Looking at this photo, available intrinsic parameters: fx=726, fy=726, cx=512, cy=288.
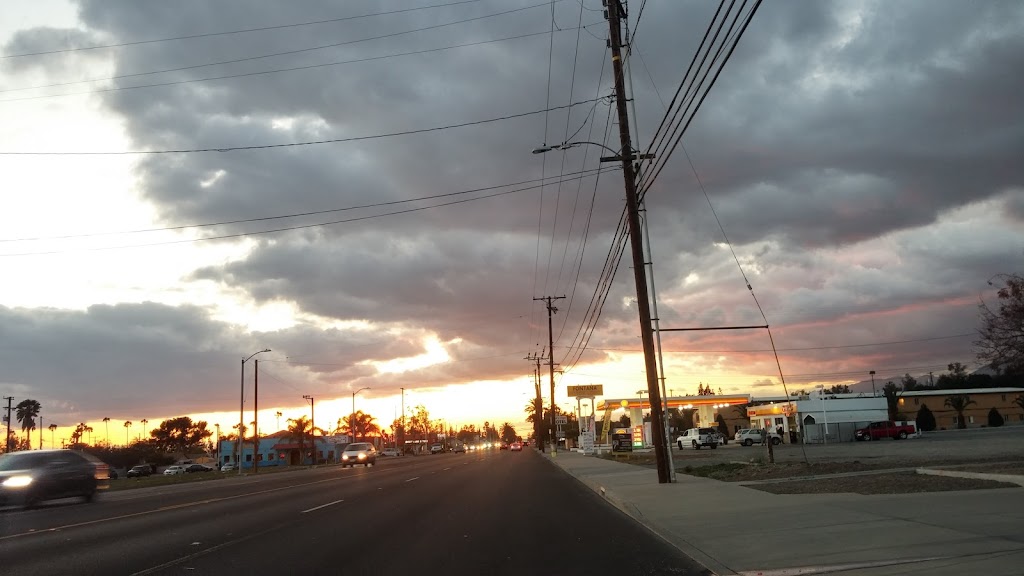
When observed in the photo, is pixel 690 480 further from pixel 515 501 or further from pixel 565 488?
pixel 515 501

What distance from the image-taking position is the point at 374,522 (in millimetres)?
14266

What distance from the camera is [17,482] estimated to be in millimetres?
20781

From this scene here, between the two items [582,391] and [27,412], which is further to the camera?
[27,412]

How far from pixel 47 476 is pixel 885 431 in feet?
179

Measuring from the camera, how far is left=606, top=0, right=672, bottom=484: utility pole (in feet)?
68.1

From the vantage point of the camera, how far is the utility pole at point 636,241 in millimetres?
20750

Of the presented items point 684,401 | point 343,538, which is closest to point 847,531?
point 343,538

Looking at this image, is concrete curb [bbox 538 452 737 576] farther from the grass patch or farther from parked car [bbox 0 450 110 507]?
parked car [bbox 0 450 110 507]

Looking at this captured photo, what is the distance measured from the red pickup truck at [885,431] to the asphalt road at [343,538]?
4475 centimetres

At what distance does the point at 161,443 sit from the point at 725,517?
461ft

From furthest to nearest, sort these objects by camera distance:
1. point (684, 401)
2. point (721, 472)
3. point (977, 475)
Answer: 1. point (684, 401)
2. point (721, 472)
3. point (977, 475)

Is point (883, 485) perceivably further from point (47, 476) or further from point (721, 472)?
point (47, 476)

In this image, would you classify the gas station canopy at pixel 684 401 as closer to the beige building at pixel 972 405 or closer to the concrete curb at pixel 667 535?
the beige building at pixel 972 405

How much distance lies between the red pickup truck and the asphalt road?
44749 millimetres
